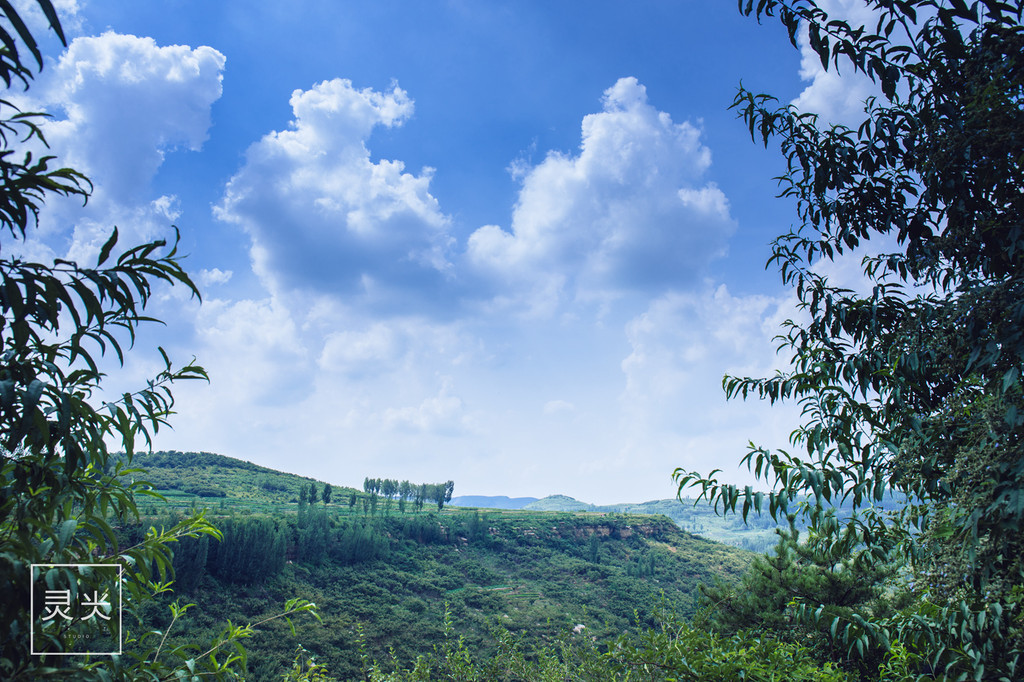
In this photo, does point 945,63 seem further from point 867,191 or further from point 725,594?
point 725,594

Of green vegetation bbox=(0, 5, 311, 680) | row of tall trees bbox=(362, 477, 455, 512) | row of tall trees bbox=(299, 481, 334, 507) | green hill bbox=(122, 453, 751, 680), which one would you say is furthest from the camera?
row of tall trees bbox=(362, 477, 455, 512)

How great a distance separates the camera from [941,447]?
2604 millimetres

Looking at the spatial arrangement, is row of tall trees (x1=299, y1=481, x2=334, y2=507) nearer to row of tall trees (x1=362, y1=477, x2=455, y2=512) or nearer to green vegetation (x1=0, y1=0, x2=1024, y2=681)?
row of tall trees (x1=362, y1=477, x2=455, y2=512)

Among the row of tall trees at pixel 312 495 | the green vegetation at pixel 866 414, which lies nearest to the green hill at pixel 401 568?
the row of tall trees at pixel 312 495

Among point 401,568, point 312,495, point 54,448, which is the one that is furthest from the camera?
point 312,495

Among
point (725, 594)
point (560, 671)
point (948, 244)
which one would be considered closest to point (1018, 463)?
point (948, 244)

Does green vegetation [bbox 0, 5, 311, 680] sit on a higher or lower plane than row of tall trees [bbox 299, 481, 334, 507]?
higher

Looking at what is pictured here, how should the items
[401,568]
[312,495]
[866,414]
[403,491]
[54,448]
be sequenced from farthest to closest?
[403,491] < [312,495] < [401,568] < [866,414] < [54,448]

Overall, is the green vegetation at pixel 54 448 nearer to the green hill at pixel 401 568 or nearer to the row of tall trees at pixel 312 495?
the green hill at pixel 401 568

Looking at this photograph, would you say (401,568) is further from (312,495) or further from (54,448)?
(54,448)

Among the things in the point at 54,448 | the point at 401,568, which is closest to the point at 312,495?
the point at 401,568

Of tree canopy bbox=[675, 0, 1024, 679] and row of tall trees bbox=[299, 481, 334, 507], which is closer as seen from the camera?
tree canopy bbox=[675, 0, 1024, 679]

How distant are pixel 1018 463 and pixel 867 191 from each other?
85.3 inches

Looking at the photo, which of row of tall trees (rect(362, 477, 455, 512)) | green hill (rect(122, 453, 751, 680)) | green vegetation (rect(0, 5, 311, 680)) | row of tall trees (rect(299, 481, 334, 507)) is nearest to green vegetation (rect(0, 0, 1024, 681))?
green vegetation (rect(0, 5, 311, 680))
